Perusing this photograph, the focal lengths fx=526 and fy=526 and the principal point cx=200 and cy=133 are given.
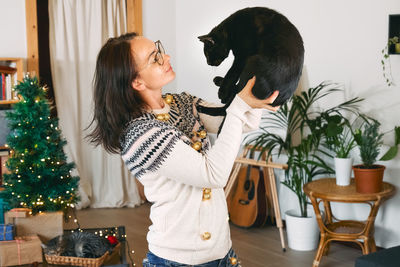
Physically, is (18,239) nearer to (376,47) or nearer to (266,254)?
(266,254)

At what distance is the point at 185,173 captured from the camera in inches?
47.2

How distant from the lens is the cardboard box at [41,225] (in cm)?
348

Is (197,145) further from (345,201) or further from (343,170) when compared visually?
(343,170)

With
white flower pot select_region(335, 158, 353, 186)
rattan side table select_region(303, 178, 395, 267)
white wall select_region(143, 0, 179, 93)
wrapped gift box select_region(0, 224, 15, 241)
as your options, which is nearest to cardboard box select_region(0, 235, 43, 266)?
wrapped gift box select_region(0, 224, 15, 241)

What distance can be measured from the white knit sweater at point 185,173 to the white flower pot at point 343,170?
82.9 inches

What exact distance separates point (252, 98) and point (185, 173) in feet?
0.77

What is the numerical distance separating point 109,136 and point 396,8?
2.61 m

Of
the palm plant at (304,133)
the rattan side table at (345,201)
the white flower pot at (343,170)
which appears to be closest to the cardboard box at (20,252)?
the palm plant at (304,133)

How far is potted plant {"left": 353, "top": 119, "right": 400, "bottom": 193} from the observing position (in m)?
3.13

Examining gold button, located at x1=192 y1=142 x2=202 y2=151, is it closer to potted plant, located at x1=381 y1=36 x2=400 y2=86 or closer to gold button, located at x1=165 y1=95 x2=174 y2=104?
gold button, located at x1=165 y1=95 x2=174 y2=104

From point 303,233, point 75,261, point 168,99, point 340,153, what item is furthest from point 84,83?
point 168,99

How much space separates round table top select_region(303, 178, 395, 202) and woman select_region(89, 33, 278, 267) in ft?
6.24

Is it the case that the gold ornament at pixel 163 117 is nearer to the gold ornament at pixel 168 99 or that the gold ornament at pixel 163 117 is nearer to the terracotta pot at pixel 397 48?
the gold ornament at pixel 168 99

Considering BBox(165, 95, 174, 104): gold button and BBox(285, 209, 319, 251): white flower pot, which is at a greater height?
BBox(165, 95, 174, 104): gold button
